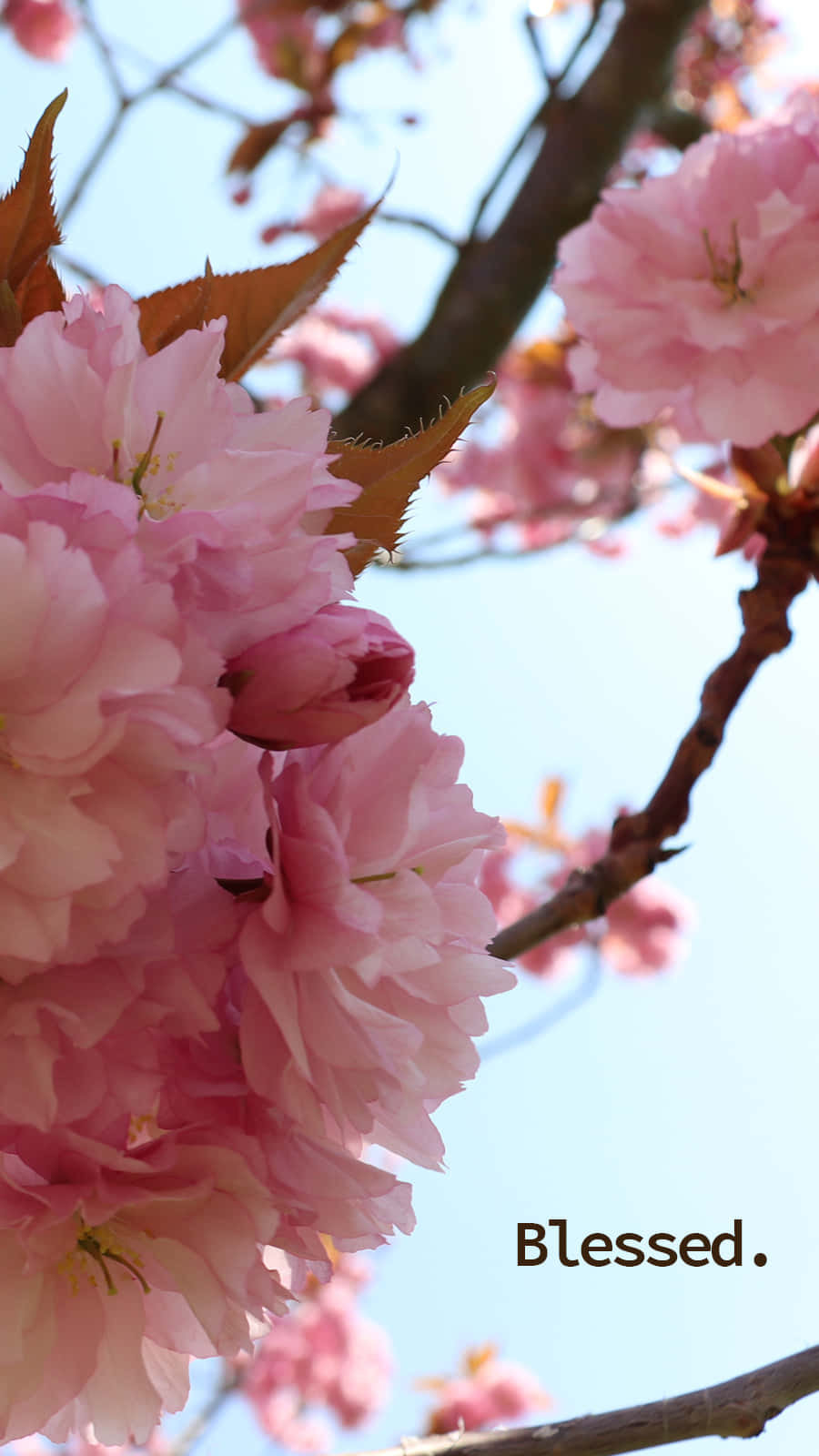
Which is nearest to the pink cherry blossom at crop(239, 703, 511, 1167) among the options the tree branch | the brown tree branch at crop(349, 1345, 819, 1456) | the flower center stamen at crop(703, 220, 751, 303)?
the brown tree branch at crop(349, 1345, 819, 1456)

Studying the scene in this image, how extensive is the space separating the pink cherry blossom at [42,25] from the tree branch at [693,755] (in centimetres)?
426

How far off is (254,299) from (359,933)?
11.4 inches

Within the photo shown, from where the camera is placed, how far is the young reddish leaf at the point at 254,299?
52 centimetres

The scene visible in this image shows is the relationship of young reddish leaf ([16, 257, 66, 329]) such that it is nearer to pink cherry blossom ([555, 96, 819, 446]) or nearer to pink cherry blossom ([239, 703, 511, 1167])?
pink cherry blossom ([239, 703, 511, 1167])

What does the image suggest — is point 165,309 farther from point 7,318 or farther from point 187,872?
point 187,872

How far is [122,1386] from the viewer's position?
0.46 metres

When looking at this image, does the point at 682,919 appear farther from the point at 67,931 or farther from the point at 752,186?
the point at 67,931

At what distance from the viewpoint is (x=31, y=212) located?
0.46 meters

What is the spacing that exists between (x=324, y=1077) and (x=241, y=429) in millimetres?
225

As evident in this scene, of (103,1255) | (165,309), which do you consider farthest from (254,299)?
(103,1255)

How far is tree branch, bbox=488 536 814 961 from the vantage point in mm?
846

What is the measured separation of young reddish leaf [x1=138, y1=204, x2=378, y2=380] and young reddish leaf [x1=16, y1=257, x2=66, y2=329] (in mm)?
42

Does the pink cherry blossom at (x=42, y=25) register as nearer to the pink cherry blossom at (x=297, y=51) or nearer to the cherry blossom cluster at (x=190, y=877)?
the pink cherry blossom at (x=297, y=51)

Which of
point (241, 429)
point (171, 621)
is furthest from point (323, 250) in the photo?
point (171, 621)
